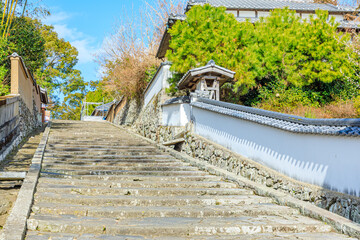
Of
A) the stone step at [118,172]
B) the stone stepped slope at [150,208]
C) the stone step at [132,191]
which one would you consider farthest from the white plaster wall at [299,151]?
the stone step at [118,172]

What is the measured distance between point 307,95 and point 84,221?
393 inches

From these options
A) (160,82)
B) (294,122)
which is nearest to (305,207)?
(294,122)

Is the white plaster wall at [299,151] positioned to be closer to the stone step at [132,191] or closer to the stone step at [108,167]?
the stone step at [132,191]

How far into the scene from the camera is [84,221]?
4.44 meters

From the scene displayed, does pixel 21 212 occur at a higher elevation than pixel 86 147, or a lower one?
higher

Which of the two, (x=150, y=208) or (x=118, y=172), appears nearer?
(x=150, y=208)

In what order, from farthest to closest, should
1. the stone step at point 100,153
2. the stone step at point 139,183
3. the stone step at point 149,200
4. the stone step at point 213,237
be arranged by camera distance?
the stone step at point 100,153 < the stone step at point 139,183 < the stone step at point 149,200 < the stone step at point 213,237

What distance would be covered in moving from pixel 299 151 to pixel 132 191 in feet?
9.52

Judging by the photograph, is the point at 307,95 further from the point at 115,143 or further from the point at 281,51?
the point at 115,143

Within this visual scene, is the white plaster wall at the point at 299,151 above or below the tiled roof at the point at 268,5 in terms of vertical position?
below

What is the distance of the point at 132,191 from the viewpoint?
5941mm

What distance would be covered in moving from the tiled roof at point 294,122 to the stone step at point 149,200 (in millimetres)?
1351

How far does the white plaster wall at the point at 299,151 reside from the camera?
16.0 ft

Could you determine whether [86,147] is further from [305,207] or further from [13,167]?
[305,207]
